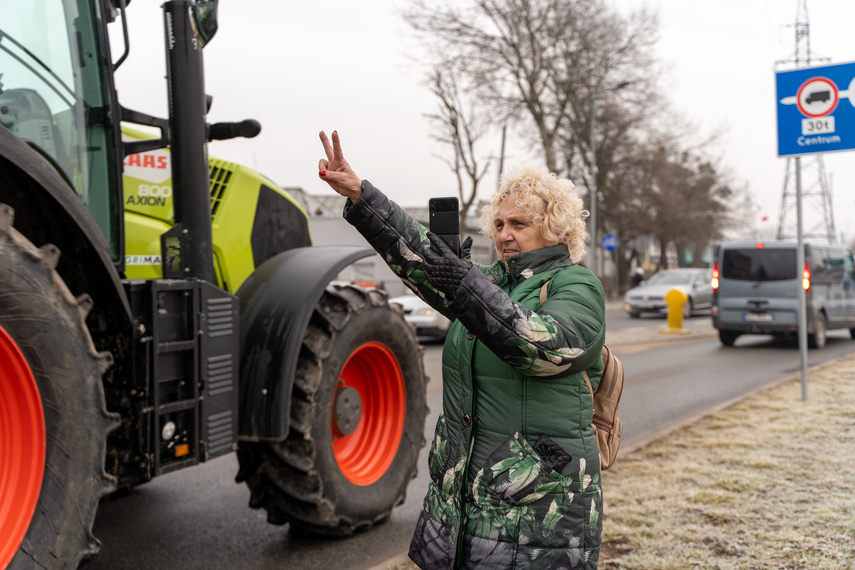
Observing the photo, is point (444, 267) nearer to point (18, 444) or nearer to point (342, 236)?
point (18, 444)

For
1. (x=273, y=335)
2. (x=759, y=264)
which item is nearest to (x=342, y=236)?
(x=759, y=264)

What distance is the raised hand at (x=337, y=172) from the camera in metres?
2.15

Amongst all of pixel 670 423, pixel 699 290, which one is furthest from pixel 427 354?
pixel 699 290

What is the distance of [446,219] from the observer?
209cm

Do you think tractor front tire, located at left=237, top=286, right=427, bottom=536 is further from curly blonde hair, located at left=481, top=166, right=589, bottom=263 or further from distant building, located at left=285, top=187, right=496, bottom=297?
distant building, located at left=285, top=187, right=496, bottom=297

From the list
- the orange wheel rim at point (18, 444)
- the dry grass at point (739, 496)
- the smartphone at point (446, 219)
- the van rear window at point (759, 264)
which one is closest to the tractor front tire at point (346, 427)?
the dry grass at point (739, 496)

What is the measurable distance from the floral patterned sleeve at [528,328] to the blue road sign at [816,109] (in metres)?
6.44

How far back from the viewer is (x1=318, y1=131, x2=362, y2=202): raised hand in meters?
2.15

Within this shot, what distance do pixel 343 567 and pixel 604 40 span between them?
2849 centimetres

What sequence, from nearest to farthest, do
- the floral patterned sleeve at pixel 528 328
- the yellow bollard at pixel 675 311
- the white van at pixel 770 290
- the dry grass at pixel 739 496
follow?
the floral patterned sleeve at pixel 528 328
the dry grass at pixel 739 496
the white van at pixel 770 290
the yellow bollard at pixel 675 311

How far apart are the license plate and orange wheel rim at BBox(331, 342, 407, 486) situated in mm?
11642

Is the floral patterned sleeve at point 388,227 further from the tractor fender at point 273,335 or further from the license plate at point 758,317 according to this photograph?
the license plate at point 758,317

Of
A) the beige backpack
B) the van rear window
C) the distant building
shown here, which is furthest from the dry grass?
the distant building

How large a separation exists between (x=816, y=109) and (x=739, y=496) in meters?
4.54
